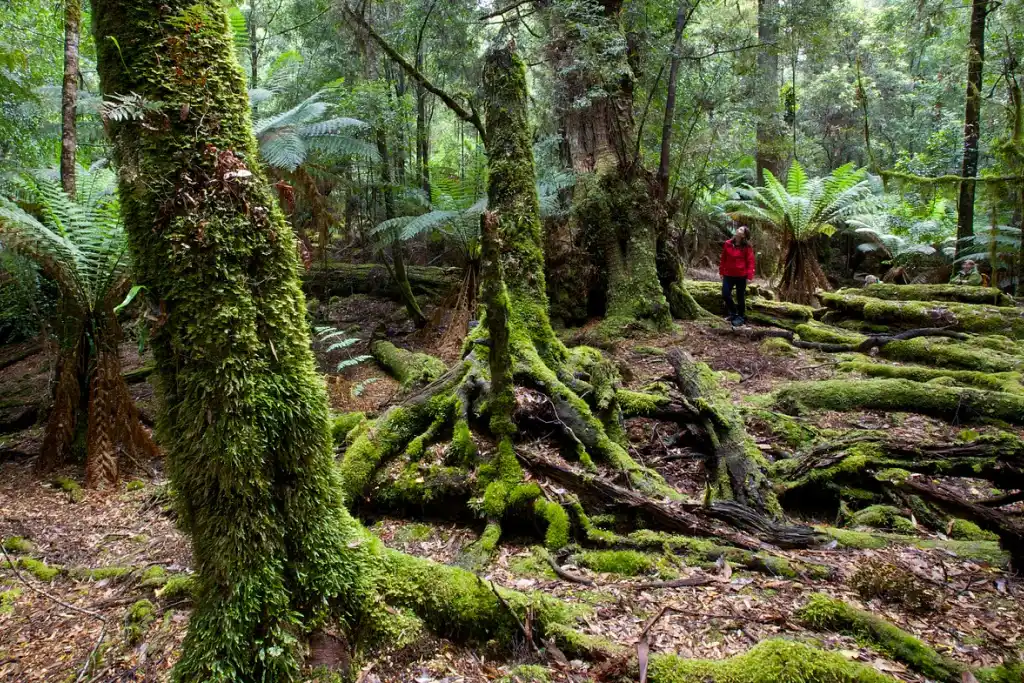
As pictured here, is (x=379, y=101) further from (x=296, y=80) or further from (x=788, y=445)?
(x=788, y=445)

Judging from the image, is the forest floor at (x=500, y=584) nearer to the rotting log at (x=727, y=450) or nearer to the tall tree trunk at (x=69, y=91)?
the rotting log at (x=727, y=450)

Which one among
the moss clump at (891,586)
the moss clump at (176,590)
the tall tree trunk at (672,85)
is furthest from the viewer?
the tall tree trunk at (672,85)

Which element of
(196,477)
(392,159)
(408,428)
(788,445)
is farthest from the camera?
(392,159)

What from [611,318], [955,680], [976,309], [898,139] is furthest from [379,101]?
[898,139]

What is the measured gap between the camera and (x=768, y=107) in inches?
528

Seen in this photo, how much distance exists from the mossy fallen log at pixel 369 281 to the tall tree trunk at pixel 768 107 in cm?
701

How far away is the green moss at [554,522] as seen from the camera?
3.34 m

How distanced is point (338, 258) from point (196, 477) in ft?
39.3

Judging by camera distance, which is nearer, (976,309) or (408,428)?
(408,428)

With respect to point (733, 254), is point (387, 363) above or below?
below

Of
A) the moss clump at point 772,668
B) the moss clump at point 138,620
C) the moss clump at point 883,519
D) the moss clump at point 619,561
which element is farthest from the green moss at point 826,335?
the moss clump at point 138,620

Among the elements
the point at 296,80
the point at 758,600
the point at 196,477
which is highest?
the point at 296,80

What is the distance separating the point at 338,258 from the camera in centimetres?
1333

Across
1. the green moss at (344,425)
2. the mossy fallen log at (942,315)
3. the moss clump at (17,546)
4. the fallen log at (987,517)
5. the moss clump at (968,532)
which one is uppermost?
the mossy fallen log at (942,315)
